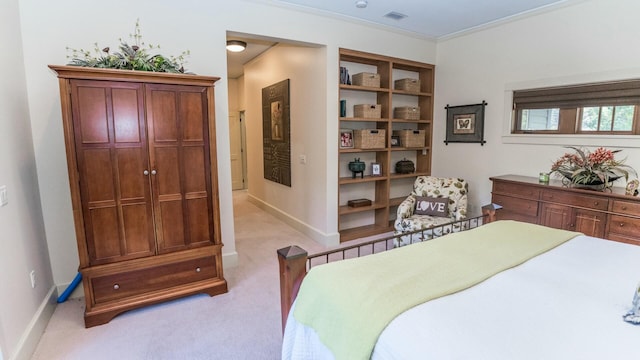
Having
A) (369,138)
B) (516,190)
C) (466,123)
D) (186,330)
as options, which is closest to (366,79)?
(369,138)

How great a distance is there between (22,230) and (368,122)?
392cm

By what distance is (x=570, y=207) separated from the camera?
320 cm

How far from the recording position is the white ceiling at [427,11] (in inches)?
138

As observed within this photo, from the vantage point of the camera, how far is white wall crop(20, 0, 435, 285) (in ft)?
8.79

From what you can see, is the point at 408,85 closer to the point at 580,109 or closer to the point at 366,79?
the point at 366,79

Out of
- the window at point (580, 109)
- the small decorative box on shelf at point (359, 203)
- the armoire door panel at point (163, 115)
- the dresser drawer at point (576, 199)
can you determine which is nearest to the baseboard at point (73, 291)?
the armoire door panel at point (163, 115)

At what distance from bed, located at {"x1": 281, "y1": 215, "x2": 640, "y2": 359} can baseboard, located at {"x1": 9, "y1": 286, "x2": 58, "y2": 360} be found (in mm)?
1816

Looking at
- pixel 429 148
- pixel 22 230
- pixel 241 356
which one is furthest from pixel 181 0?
pixel 429 148

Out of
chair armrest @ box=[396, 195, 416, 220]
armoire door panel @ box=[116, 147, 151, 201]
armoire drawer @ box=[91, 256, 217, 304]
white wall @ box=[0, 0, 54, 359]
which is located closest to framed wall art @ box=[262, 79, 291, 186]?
chair armrest @ box=[396, 195, 416, 220]

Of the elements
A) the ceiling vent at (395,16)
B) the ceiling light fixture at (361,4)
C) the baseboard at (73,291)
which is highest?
the ceiling vent at (395,16)

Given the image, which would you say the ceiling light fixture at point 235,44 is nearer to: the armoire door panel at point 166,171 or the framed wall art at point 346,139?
the framed wall art at point 346,139

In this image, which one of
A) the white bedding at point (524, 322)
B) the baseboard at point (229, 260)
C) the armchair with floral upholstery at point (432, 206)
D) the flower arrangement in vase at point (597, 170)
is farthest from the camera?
the armchair with floral upholstery at point (432, 206)

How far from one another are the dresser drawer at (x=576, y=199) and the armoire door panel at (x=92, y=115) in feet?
13.5

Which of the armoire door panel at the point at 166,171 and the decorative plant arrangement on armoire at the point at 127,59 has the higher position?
the decorative plant arrangement on armoire at the point at 127,59
